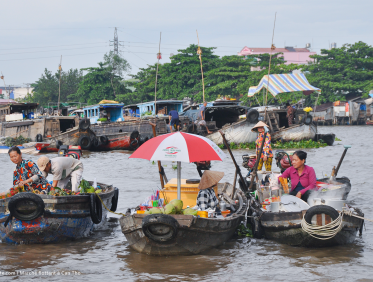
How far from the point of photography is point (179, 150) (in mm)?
6133

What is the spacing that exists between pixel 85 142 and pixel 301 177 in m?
16.8

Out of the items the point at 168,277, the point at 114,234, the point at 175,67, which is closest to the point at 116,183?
the point at 114,234

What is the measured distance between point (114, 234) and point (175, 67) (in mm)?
40091

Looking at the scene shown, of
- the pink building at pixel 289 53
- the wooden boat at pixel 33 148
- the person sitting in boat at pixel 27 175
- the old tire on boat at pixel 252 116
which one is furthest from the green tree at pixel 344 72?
the person sitting in boat at pixel 27 175

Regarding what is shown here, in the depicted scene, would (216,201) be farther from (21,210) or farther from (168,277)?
(21,210)

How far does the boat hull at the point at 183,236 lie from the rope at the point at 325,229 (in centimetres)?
103

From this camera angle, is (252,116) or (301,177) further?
(252,116)

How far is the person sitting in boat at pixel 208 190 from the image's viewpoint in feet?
20.1

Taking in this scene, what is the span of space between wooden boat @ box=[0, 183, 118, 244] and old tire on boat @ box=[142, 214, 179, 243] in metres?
1.45

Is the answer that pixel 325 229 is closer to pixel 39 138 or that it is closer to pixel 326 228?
pixel 326 228

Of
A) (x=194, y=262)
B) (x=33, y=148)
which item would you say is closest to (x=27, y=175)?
(x=194, y=262)

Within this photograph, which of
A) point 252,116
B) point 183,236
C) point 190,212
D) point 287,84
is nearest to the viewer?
point 183,236

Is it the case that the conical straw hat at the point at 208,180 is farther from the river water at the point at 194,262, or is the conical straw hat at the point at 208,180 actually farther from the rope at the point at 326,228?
the rope at the point at 326,228

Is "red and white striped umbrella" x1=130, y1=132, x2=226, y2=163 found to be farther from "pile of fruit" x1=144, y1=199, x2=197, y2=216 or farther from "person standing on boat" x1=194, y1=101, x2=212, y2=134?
"person standing on boat" x1=194, y1=101, x2=212, y2=134
